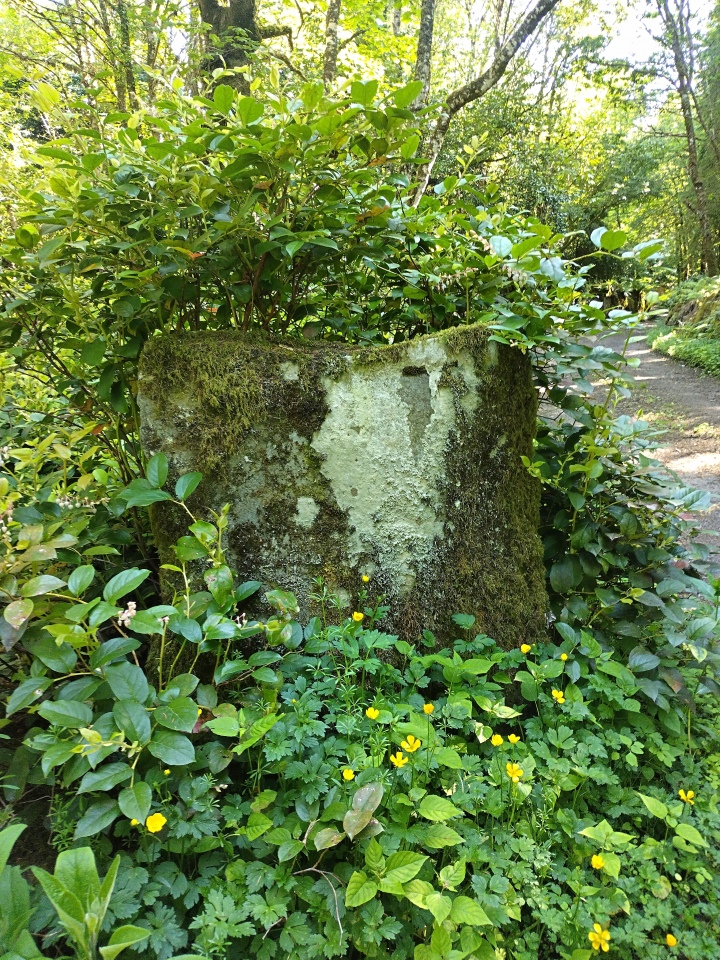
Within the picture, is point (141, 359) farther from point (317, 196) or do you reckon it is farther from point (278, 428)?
point (317, 196)

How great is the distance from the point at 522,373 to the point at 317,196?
1.03 metres

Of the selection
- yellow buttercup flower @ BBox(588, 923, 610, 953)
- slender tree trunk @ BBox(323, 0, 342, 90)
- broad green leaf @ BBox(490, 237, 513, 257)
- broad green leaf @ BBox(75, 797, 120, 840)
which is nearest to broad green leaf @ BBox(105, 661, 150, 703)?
broad green leaf @ BBox(75, 797, 120, 840)

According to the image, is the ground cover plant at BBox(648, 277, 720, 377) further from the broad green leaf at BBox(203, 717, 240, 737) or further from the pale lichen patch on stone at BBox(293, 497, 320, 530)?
the broad green leaf at BBox(203, 717, 240, 737)

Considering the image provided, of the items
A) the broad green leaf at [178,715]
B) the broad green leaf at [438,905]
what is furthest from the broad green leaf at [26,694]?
the broad green leaf at [438,905]

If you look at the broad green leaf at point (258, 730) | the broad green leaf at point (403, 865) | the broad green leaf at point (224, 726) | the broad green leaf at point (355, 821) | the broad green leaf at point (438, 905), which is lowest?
the broad green leaf at point (438, 905)

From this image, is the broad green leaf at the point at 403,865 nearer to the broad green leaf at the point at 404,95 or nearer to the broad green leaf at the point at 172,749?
the broad green leaf at the point at 172,749

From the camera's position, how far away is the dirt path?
15.8 feet

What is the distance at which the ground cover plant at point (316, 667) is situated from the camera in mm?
1270

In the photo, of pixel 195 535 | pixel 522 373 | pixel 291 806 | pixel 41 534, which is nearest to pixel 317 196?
pixel 522 373

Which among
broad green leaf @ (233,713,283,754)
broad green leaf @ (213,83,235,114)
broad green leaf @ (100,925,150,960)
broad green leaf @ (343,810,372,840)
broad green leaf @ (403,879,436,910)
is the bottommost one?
broad green leaf @ (403,879,436,910)

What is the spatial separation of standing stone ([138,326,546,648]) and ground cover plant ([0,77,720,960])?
12 cm

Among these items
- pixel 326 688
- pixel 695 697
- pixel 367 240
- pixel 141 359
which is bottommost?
pixel 695 697

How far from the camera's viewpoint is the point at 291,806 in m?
1.44

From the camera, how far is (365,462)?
1.96 m
